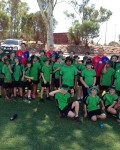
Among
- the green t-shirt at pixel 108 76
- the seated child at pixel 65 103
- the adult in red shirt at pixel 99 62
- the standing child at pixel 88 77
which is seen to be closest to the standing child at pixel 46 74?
the standing child at pixel 88 77

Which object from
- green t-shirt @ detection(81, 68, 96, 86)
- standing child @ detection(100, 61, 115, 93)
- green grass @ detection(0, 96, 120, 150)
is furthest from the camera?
standing child @ detection(100, 61, 115, 93)

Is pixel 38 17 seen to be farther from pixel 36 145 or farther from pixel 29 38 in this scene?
pixel 36 145

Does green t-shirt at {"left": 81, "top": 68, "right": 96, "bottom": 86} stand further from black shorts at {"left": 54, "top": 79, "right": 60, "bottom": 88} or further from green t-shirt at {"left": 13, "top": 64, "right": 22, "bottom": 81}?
green t-shirt at {"left": 13, "top": 64, "right": 22, "bottom": 81}

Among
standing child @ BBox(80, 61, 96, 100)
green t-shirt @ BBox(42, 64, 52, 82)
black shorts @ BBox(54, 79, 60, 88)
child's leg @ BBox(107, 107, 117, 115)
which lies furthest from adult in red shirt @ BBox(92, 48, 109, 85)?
child's leg @ BBox(107, 107, 117, 115)

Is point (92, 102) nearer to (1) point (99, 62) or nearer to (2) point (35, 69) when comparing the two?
(1) point (99, 62)

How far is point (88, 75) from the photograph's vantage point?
8727 millimetres

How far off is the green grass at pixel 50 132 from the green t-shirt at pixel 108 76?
4.98 feet

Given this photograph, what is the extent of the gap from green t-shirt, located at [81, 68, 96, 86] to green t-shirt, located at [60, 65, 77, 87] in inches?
11.6

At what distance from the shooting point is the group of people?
27.5ft

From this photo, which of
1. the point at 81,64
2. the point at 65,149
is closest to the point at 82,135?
the point at 65,149

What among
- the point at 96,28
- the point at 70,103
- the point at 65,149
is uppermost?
the point at 96,28

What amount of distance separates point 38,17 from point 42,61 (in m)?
30.0

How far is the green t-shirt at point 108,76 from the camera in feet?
30.2

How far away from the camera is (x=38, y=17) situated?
39.2 m
